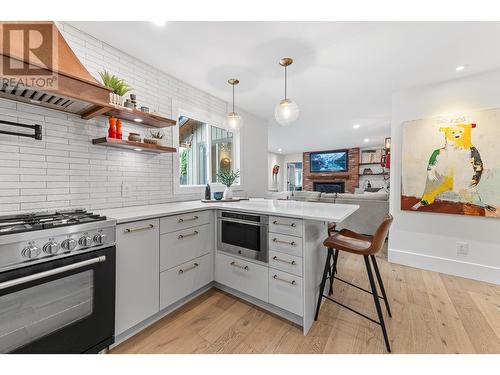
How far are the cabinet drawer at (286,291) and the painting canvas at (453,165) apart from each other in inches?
91.3

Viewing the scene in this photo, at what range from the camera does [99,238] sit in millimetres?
1292

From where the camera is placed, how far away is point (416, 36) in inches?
74.0

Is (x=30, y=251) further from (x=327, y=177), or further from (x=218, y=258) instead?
(x=327, y=177)

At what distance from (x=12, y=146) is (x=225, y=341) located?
205cm

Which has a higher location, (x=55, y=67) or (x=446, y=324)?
(x=55, y=67)

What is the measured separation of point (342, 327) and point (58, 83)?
2.64 meters

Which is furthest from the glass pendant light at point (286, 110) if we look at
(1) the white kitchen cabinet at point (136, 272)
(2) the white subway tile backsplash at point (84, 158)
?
(1) the white kitchen cabinet at point (136, 272)

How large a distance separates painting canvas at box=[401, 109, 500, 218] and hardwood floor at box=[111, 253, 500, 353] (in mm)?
995

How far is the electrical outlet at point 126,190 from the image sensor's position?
211cm

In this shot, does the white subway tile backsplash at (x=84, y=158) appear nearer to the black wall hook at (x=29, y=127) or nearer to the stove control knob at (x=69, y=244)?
the black wall hook at (x=29, y=127)

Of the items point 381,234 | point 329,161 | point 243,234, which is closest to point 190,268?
point 243,234

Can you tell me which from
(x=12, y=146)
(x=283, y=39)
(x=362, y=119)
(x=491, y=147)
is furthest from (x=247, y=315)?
(x=362, y=119)
